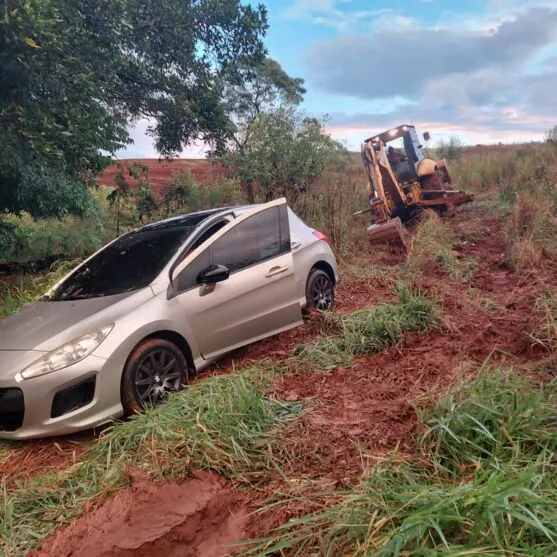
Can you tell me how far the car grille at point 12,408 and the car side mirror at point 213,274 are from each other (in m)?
1.75

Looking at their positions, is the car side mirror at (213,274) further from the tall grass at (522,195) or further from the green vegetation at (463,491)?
the tall grass at (522,195)

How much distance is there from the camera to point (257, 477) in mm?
3062

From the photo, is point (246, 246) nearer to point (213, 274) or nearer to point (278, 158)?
point (213, 274)

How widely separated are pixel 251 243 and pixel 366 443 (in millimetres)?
2713

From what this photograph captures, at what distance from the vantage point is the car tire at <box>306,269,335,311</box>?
628 cm

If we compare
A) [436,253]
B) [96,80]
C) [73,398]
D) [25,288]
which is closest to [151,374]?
[73,398]

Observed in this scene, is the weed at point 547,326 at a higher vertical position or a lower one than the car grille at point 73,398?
lower

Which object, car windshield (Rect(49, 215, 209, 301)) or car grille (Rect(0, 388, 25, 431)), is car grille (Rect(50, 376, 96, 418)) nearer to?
car grille (Rect(0, 388, 25, 431))

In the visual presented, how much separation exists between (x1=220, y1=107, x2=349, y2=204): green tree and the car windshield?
709 centimetres

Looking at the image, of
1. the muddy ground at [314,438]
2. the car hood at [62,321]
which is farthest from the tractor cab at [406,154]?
the car hood at [62,321]

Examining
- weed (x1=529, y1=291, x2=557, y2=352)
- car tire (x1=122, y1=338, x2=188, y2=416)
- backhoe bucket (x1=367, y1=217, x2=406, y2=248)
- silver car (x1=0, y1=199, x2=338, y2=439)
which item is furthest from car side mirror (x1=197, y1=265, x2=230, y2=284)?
backhoe bucket (x1=367, y1=217, x2=406, y2=248)

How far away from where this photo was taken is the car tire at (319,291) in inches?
247

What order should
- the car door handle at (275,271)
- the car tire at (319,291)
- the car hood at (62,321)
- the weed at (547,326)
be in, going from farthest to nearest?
the car tire at (319,291) → the car door handle at (275,271) → the weed at (547,326) → the car hood at (62,321)

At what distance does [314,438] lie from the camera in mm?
3336
